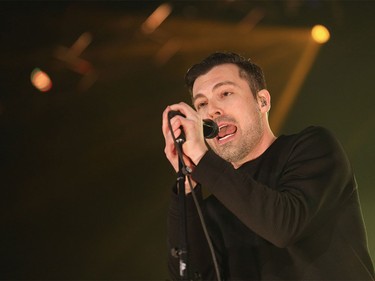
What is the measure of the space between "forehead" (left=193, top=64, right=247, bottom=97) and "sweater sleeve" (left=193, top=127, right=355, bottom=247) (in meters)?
0.51

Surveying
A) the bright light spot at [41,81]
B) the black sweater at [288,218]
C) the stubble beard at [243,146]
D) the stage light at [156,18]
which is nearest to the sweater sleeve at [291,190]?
the black sweater at [288,218]

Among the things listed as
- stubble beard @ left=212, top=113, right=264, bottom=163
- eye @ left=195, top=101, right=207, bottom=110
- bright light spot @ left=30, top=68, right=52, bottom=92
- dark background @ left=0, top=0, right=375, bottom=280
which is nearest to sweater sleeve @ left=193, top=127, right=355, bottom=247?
stubble beard @ left=212, top=113, right=264, bottom=163

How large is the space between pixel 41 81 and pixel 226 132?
7.59 ft

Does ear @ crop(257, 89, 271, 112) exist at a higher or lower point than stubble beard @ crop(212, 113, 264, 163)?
higher

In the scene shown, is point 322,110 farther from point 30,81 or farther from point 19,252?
point 19,252

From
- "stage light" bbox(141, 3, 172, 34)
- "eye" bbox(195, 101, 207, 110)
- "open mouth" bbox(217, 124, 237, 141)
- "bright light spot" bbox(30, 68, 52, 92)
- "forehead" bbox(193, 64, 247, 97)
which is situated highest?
"stage light" bbox(141, 3, 172, 34)

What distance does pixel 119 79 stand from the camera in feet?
12.9

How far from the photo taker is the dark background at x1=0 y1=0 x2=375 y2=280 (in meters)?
3.58

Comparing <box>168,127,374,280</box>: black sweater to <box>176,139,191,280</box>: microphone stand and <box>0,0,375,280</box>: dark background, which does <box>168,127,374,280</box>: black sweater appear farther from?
<box>0,0,375,280</box>: dark background

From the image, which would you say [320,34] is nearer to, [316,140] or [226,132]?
[226,132]

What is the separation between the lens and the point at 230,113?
6.34 ft

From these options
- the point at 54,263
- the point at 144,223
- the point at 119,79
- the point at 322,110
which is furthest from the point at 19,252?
the point at 322,110

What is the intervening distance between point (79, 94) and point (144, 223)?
119 centimetres

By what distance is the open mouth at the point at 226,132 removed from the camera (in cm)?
195
